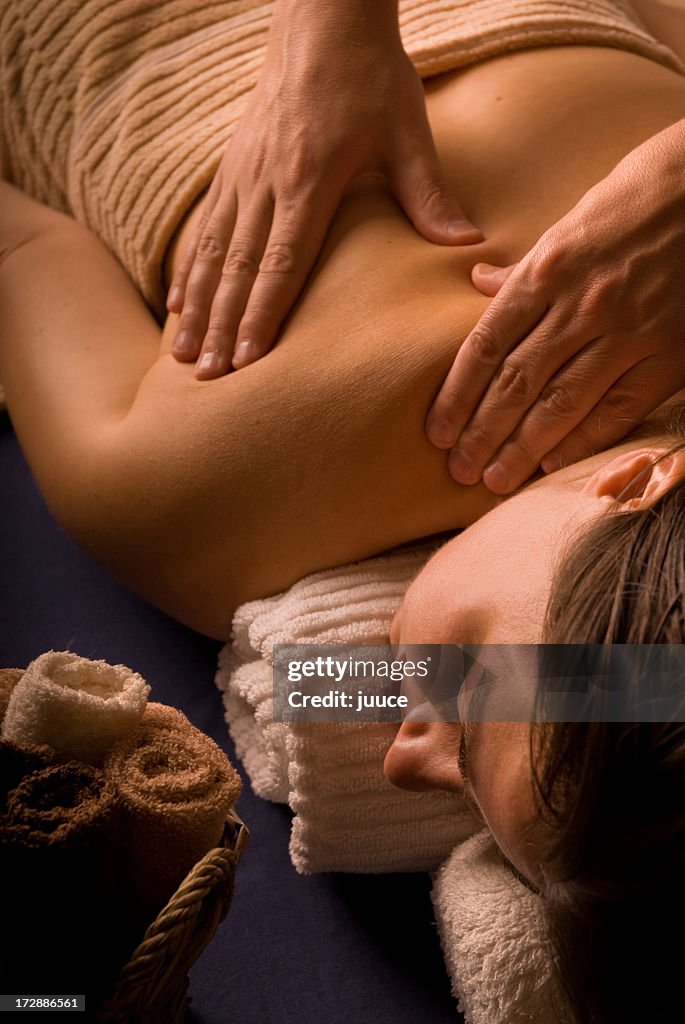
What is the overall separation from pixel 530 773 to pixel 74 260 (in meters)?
0.84

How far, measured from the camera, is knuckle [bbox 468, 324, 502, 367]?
2.79ft

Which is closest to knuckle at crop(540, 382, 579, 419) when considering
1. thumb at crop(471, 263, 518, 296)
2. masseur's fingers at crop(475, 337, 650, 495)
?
masseur's fingers at crop(475, 337, 650, 495)

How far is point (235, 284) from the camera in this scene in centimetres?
100

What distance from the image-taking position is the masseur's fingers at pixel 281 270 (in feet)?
3.16

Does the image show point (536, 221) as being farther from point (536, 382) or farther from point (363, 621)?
point (363, 621)

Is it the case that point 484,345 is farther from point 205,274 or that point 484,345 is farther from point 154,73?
point 154,73

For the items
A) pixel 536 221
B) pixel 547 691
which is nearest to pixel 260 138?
pixel 536 221

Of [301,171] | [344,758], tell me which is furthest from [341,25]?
[344,758]

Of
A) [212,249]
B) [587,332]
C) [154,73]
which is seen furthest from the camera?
[154,73]

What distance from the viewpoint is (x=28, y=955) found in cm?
63

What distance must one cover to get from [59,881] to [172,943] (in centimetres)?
9

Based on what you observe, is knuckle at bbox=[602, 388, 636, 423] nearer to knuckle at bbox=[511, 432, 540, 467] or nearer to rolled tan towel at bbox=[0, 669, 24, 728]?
knuckle at bbox=[511, 432, 540, 467]

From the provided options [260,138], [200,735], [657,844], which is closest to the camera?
[657,844]

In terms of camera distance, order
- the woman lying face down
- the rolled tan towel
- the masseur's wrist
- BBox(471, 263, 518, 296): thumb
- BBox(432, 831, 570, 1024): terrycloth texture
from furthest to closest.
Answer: the masseur's wrist
BBox(471, 263, 518, 296): thumb
BBox(432, 831, 570, 1024): terrycloth texture
the rolled tan towel
the woman lying face down
